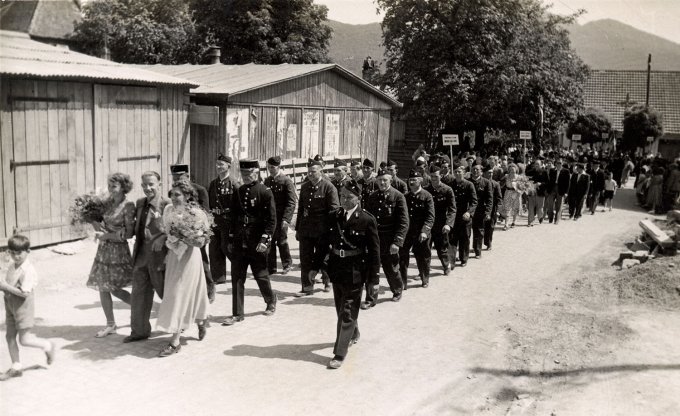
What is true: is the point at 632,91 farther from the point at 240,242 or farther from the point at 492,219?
the point at 240,242

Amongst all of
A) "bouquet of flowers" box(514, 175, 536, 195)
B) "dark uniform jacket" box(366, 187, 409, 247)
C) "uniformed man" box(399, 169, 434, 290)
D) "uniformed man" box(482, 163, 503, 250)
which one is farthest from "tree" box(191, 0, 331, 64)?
"dark uniform jacket" box(366, 187, 409, 247)

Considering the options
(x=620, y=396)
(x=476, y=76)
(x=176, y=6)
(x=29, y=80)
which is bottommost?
(x=620, y=396)

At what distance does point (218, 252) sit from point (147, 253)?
255cm

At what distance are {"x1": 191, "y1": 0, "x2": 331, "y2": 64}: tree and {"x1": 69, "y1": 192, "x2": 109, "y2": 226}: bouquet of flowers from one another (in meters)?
30.8

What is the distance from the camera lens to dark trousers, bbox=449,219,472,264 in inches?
476

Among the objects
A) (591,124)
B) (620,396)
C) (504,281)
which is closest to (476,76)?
(591,124)

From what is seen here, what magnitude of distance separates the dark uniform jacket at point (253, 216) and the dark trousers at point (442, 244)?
3974 mm

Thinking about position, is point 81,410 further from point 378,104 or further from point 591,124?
point 591,124

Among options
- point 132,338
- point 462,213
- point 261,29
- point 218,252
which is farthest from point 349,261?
point 261,29

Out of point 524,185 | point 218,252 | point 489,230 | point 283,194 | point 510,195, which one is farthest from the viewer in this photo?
point 524,185

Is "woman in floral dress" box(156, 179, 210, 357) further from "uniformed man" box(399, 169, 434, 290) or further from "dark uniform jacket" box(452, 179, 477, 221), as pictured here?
"dark uniform jacket" box(452, 179, 477, 221)

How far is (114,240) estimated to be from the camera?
7230 mm

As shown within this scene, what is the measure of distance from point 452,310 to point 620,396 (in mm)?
3184

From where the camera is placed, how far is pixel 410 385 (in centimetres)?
651
